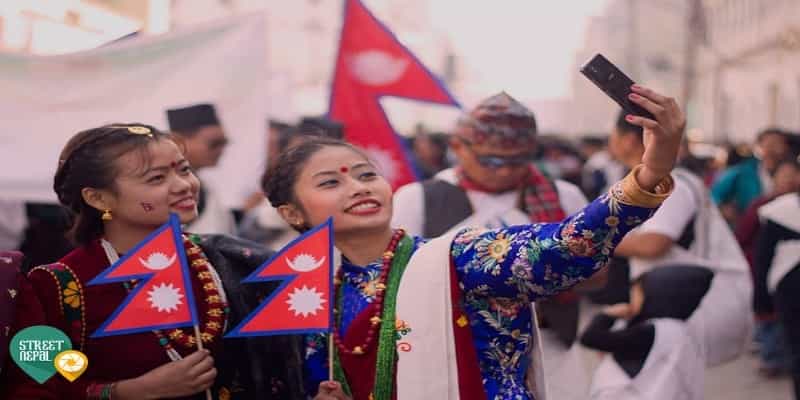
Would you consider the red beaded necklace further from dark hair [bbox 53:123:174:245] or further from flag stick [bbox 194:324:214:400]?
dark hair [bbox 53:123:174:245]

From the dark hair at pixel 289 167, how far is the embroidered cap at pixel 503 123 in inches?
56.4

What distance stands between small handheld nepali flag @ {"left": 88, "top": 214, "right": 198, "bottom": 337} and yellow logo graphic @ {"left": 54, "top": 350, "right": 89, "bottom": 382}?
0.13m

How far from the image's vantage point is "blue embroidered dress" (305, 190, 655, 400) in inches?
90.6

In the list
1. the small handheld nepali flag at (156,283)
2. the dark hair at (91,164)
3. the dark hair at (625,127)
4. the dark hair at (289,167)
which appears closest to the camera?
the small handheld nepali flag at (156,283)

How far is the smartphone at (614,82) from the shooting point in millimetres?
2232

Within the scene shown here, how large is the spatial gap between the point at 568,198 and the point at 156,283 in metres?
2.35

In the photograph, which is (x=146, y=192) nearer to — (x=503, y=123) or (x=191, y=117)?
(x=503, y=123)

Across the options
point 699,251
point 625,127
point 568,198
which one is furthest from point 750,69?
point 568,198

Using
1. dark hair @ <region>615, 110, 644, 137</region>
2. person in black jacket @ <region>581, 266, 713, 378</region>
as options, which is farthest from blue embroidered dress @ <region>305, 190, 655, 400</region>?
dark hair @ <region>615, 110, 644, 137</region>

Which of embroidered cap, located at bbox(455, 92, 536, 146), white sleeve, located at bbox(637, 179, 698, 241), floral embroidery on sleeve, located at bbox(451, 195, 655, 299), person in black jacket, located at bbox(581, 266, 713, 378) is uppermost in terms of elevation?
floral embroidery on sleeve, located at bbox(451, 195, 655, 299)

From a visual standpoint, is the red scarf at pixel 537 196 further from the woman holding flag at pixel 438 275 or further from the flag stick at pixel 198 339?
the flag stick at pixel 198 339

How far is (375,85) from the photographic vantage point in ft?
18.8

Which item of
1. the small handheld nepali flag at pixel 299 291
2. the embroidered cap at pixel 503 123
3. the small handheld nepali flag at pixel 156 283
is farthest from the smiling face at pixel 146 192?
the embroidered cap at pixel 503 123

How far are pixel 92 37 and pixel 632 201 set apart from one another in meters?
3.96
